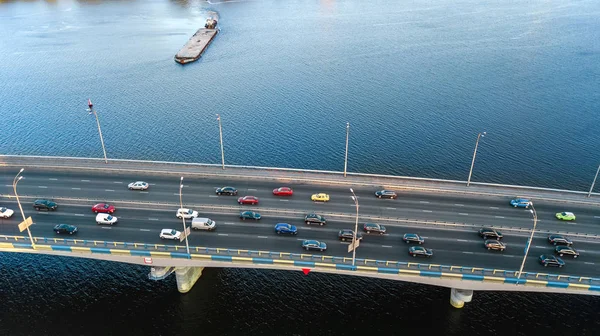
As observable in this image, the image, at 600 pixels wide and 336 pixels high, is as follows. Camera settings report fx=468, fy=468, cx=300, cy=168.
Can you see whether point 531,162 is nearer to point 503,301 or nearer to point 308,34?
point 503,301

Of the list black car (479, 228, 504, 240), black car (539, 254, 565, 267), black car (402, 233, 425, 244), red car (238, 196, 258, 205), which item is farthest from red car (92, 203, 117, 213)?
black car (539, 254, 565, 267)

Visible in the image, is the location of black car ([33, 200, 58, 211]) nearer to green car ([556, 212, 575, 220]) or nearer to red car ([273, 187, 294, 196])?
red car ([273, 187, 294, 196])

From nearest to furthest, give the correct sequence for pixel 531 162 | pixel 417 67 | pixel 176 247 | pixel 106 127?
pixel 176 247 < pixel 531 162 < pixel 106 127 < pixel 417 67

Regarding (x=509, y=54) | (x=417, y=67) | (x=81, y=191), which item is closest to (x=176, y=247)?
(x=81, y=191)

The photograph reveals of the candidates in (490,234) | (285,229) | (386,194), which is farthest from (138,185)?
(490,234)

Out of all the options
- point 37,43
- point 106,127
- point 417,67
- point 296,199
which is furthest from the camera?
point 37,43

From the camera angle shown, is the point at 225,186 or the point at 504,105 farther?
the point at 504,105

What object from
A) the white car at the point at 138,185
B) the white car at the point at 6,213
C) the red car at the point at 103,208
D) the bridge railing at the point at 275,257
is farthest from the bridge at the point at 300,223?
the red car at the point at 103,208
